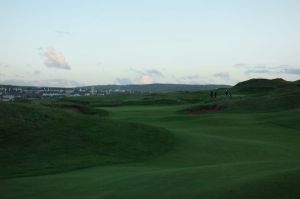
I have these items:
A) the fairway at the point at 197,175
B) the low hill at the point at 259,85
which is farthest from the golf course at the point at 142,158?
the low hill at the point at 259,85

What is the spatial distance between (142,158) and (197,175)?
8.97 meters

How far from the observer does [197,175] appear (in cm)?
1502

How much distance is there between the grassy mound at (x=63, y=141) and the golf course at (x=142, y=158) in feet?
0.14

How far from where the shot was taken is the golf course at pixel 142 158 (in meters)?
13.4

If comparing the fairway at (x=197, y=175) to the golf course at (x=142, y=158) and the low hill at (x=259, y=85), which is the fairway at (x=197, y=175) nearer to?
the golf course at (x=142, y=158)

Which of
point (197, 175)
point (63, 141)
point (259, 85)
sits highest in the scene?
point (259, 85)

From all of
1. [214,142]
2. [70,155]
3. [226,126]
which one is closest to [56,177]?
[70,155]

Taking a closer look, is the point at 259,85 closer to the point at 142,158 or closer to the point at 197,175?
the point at 142,158

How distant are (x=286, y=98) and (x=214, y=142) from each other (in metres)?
24.7

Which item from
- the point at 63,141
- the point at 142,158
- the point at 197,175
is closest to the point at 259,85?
the point at 63,141

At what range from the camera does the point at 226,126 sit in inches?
1455

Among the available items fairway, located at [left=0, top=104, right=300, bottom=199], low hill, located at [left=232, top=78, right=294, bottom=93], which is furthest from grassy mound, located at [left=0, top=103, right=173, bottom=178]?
low hill, located at [left=232, top=78, right=294, bottom=93]

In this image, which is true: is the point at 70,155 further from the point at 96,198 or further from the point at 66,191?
the point at 96,198

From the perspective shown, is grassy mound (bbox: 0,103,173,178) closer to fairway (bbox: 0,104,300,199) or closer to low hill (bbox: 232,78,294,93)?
fairway (bbox: 0,104,300,199)
